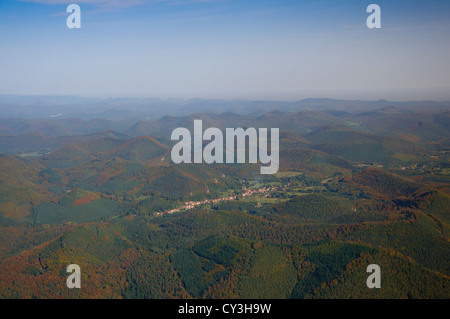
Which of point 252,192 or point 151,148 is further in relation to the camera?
point 151,148

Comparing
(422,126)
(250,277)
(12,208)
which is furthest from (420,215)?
(422,126)

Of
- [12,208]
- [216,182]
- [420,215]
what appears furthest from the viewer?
[216,182]

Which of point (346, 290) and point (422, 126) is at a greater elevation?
point (422, 126)

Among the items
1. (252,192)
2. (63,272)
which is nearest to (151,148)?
(252,192)

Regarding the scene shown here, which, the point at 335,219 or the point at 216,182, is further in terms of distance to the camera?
the point at 216,182
